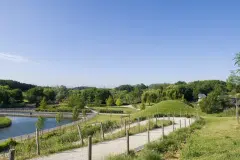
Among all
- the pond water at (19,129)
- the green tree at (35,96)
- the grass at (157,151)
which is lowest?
the pond water at (19,129)

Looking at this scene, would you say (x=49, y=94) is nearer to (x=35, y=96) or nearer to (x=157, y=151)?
(x=35, y=96)

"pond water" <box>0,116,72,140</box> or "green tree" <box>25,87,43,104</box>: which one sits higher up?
"green tree" <box>25,87,43,104</box>

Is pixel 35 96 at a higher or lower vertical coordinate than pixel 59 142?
higher

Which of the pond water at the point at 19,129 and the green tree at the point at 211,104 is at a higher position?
the green tree at the point at 211,104

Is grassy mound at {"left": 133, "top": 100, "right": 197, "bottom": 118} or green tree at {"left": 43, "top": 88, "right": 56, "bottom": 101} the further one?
green tree at {"left": 43, "top": 88, "right": 56, "bottom": 101}

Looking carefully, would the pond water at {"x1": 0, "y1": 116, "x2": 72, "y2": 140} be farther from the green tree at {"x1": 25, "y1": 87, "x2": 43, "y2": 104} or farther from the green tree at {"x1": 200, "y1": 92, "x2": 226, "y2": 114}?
the green tree at {"x1": 25, "y1": 87, "x2": 43, "y2": 104}

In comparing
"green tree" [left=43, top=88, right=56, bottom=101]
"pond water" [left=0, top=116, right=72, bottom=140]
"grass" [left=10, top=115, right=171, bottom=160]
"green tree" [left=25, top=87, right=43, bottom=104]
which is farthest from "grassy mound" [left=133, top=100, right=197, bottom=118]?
"green tree" [left=43, top=88, right=56, bottom=101]

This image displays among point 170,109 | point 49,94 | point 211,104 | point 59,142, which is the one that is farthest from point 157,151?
point 49,94

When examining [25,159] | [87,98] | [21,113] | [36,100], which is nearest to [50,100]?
[36,100]

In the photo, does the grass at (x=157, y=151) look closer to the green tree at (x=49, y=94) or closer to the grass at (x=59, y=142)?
the grass at (x=59, y=142)

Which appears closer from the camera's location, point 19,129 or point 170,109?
point 19,129

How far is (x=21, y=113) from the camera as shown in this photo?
73500 millimetres

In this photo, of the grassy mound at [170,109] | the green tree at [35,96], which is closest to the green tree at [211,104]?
the grassy mound at [170,109]

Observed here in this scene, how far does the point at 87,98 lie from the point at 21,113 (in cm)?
2956
